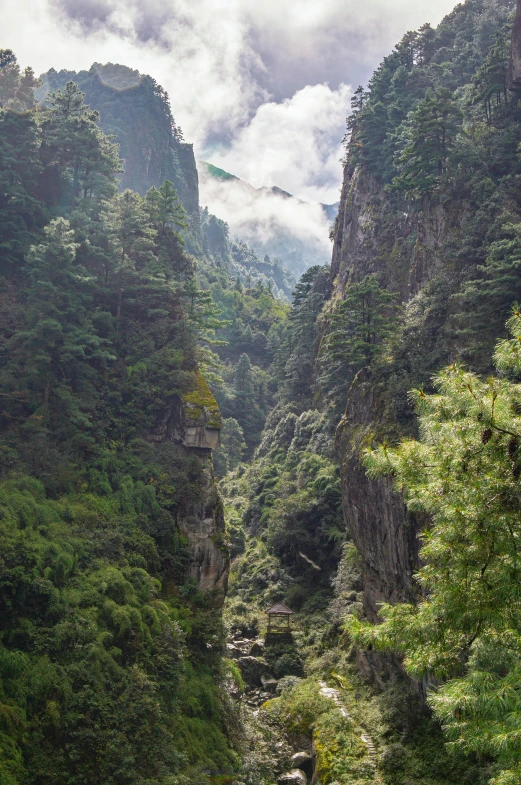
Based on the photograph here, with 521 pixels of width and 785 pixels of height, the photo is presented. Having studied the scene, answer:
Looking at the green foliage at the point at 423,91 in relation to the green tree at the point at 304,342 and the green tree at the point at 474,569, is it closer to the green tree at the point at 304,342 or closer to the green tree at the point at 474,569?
the green tree at the point at 304,342

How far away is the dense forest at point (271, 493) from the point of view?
27.1ft

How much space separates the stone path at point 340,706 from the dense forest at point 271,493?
0.14 m

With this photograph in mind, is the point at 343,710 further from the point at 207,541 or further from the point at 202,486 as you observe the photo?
the point at 202,486

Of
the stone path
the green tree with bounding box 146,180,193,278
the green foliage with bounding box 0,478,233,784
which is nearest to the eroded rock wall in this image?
the stone path

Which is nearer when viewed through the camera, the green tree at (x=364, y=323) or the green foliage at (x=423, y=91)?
the green tree at (x=364, y=323)

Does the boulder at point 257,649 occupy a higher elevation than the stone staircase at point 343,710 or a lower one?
higher

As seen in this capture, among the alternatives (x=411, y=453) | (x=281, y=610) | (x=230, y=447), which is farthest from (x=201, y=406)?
(x=230, y=447)

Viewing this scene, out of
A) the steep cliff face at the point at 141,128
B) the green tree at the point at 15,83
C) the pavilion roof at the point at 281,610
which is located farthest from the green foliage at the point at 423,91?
the steep cliff face at the point at 141,128

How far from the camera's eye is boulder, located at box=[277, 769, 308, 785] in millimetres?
20016

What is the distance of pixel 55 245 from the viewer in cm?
2781

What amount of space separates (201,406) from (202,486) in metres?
3.95

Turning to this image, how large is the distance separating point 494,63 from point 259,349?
136 feet

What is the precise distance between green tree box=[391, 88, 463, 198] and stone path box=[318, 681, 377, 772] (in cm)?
2530

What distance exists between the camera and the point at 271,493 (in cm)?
4147
